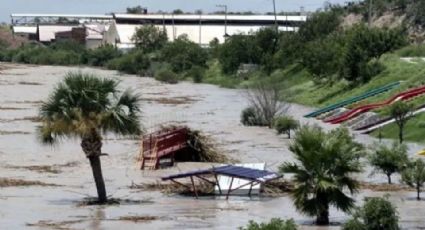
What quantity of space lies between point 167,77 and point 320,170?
107m

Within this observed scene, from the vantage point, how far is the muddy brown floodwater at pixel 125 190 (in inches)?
Result: 1141

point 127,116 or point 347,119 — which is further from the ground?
point 127,116

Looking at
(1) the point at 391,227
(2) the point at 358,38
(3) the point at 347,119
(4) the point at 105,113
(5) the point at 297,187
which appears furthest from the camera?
(2) the point at 358,38

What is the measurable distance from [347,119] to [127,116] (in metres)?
37.7

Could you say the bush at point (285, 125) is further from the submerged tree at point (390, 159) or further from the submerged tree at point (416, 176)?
the submerged tree at point (416, 176)

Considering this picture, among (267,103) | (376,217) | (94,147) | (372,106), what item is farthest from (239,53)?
(376,217)

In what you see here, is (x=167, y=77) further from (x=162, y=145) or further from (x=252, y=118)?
(x=162, y=145)

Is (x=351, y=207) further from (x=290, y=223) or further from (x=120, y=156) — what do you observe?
(x=120, y=156)

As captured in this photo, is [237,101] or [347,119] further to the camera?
[237,101]

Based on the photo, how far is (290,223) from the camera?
18.8 m

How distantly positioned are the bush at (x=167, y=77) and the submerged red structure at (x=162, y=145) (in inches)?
3478

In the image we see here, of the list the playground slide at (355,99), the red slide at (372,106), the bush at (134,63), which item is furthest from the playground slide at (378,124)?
the bush at (134,63)

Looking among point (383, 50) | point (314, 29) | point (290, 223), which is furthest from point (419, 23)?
point (290, 223)

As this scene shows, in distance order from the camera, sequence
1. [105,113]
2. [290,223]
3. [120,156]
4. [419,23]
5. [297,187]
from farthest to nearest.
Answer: [419,23] → [120,156] → [105,113] → [297,187] → [290,223]
